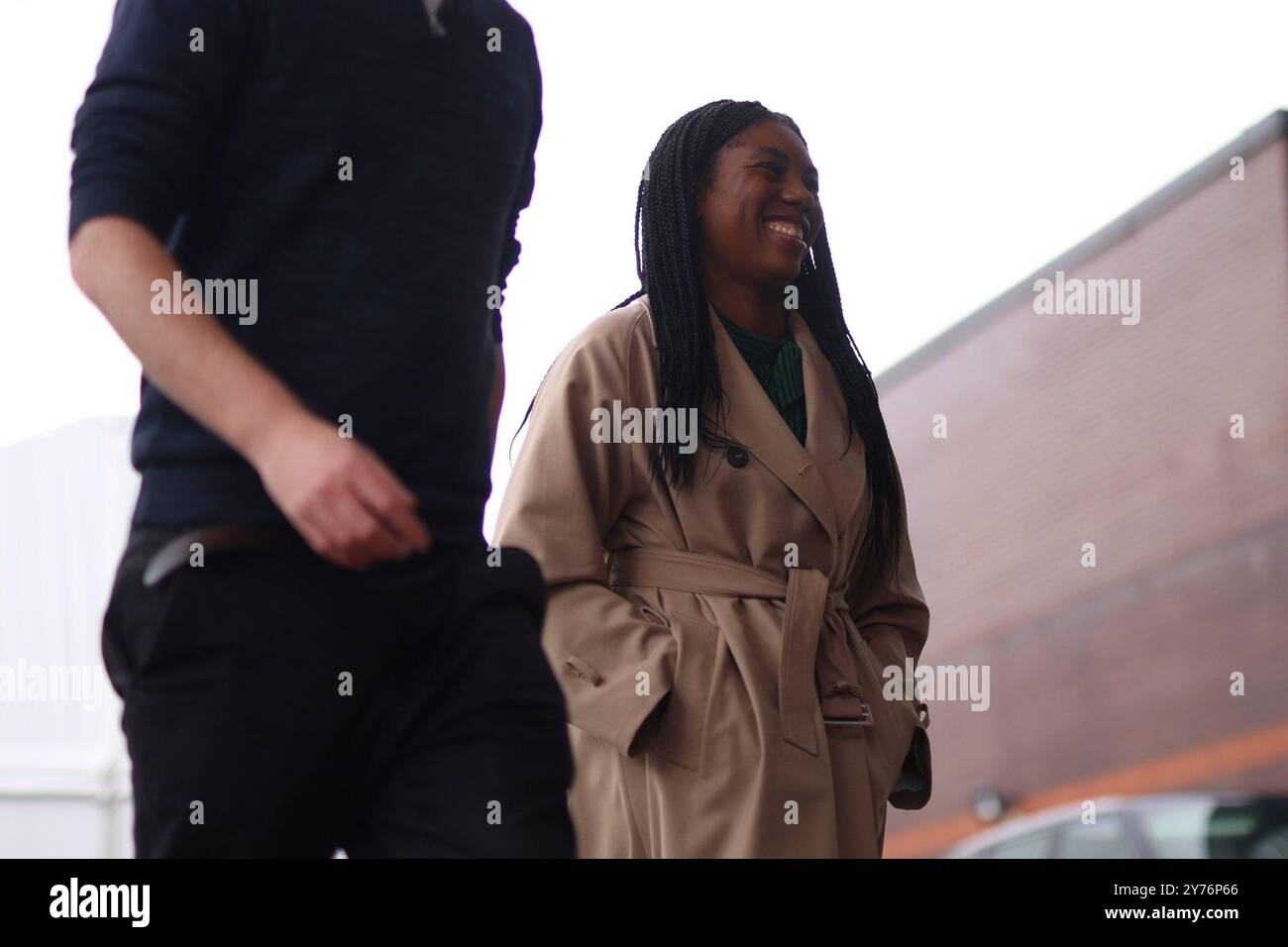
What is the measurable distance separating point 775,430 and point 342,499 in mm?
1580

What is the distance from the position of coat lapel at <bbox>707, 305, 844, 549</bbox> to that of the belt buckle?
0.87 feet

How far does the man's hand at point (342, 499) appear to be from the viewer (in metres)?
1.18

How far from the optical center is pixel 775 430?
2.70 meters

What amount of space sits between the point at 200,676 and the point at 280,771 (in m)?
0.09

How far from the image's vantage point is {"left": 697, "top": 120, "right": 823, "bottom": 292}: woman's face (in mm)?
2846

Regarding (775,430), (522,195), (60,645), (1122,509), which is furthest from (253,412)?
(1122,509)

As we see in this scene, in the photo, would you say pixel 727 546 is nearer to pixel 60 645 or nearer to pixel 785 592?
pixel 785 592

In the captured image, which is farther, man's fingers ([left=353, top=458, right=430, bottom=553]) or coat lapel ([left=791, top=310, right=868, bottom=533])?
coat lapel ([left=791, top=310, right=868, bottom=533])

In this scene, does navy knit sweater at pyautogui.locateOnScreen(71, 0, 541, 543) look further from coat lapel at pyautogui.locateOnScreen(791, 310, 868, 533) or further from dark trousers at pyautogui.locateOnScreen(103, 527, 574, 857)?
coat lapel at pyautogui.locateOnScreen(791, 310, 868, 533)

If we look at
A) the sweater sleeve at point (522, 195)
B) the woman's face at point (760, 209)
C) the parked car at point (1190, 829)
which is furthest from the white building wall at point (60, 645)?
the sweater sleeve at point (522, 195)

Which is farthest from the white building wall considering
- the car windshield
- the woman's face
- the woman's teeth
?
the woman's teeth

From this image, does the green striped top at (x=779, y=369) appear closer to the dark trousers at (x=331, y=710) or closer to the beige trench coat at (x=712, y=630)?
the beige trench coat at (x=712, y=630)

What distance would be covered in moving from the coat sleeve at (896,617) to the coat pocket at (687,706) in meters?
0.39
